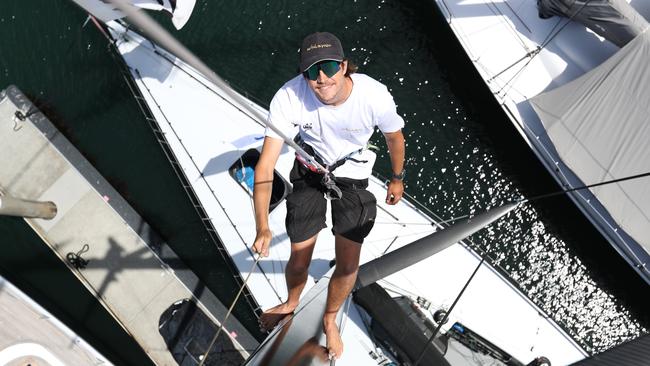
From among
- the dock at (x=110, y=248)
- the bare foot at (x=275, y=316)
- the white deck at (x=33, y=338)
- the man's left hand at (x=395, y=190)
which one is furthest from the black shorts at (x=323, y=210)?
the dock at (x=110, y=248)

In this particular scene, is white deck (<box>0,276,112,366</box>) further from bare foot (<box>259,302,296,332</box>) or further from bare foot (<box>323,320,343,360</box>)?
bare foot (<box>323,320,343,360</box>)

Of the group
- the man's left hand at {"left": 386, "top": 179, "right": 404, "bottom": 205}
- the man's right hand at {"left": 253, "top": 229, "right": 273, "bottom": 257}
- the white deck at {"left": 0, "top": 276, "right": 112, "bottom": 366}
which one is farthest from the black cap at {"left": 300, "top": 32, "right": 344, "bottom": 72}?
the white deck at {"left": 0, "top": 276, "right": 112, "bottom": 366}

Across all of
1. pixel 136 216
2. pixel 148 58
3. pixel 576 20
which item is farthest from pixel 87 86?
pixel 576 20

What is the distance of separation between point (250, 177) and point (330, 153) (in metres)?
3.73

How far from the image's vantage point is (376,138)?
10414 mm

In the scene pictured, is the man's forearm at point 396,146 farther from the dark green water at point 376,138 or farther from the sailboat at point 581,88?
the sailboat at point 581,88

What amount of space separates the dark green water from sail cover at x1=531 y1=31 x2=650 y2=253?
1119 millimetres

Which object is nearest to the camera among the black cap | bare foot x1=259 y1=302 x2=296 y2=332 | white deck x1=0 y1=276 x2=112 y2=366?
the black cap

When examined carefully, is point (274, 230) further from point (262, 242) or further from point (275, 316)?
point (262, 242)

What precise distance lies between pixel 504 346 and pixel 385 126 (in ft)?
16.1

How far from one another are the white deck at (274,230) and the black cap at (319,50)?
441 cm

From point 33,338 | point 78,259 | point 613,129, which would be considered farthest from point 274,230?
point 613,129

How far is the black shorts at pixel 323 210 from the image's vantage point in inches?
210

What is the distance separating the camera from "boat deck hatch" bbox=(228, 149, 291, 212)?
329 inches
